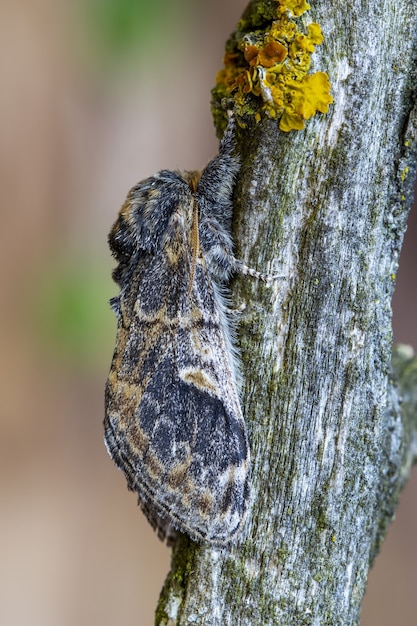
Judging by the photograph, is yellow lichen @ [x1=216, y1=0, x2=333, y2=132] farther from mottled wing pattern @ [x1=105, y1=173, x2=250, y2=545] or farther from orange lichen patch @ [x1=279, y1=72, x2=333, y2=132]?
mottled wing pattern @ [x1=105, y1=173, x2=250, y2=545]

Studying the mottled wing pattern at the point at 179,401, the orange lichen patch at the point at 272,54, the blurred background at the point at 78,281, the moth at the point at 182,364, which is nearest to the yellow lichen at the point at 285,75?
the orange lichen patch at the point at 272,54

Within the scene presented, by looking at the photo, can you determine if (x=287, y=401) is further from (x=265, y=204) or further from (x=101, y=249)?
(x=101, y=249)

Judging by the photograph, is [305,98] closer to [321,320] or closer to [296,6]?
[296,6]

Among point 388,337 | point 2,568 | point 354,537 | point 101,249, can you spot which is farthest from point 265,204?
point 2,568

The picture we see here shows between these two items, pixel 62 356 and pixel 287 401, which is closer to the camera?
pixel 287 401

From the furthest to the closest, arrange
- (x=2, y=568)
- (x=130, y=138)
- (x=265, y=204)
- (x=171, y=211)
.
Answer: (x=130, y=138) → (x=2, y=568) → (x=171, y=211) → (x=265, y=204)

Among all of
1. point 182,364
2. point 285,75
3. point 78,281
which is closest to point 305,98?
point 285,75

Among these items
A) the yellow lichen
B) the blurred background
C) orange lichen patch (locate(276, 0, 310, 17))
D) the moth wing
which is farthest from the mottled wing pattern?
the blurred background

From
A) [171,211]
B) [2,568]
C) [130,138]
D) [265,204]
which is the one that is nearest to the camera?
[265,204]
